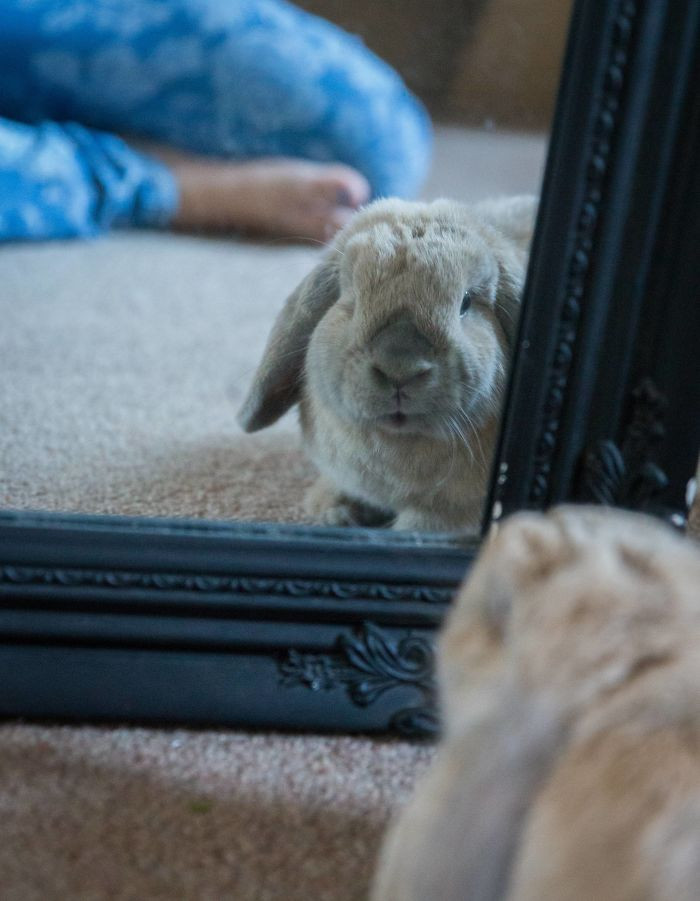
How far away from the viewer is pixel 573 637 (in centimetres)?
41

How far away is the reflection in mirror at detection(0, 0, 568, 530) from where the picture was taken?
27.7 inches

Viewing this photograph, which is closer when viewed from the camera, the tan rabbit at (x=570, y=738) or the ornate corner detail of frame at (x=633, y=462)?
the tan rabbit at (x=570, y=738)

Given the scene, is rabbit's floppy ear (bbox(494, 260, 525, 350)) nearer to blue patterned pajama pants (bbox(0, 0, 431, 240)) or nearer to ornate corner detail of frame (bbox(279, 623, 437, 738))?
blue patterned pajama pants (bbox(0, 0, 431, 240))

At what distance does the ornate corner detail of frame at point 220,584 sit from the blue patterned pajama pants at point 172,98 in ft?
0.85

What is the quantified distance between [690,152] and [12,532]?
0.45m

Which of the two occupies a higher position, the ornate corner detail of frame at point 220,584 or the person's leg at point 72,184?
the person's leg at point 72,184

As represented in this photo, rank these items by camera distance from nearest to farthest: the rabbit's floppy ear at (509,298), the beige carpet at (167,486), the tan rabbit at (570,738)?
the tan rabbit at (570,738) → the beige carpet at (167,486) → the rabbit's floppy ear at (509,298)

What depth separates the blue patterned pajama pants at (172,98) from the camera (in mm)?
735

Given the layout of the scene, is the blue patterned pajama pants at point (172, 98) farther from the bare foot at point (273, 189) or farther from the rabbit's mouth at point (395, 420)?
the rabbit's mouth at point (395, 420)

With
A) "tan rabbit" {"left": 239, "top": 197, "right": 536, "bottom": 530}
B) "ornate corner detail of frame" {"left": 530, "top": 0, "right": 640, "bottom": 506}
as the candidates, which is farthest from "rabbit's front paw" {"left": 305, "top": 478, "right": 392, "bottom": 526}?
"ornate corner detail of frame" {"left": 530, "top": 0, "right": 640, "bottom": 506}

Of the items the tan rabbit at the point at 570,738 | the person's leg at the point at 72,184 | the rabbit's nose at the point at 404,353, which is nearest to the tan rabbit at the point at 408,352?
the rabbit's nose at the point at 404,353

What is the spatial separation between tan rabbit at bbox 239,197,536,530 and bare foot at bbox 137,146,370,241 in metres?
0.03

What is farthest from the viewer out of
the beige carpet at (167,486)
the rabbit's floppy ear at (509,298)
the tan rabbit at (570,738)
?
the rabbit's floppy ear at (509,298)

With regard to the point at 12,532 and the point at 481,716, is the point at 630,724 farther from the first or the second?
the point at 12,532
